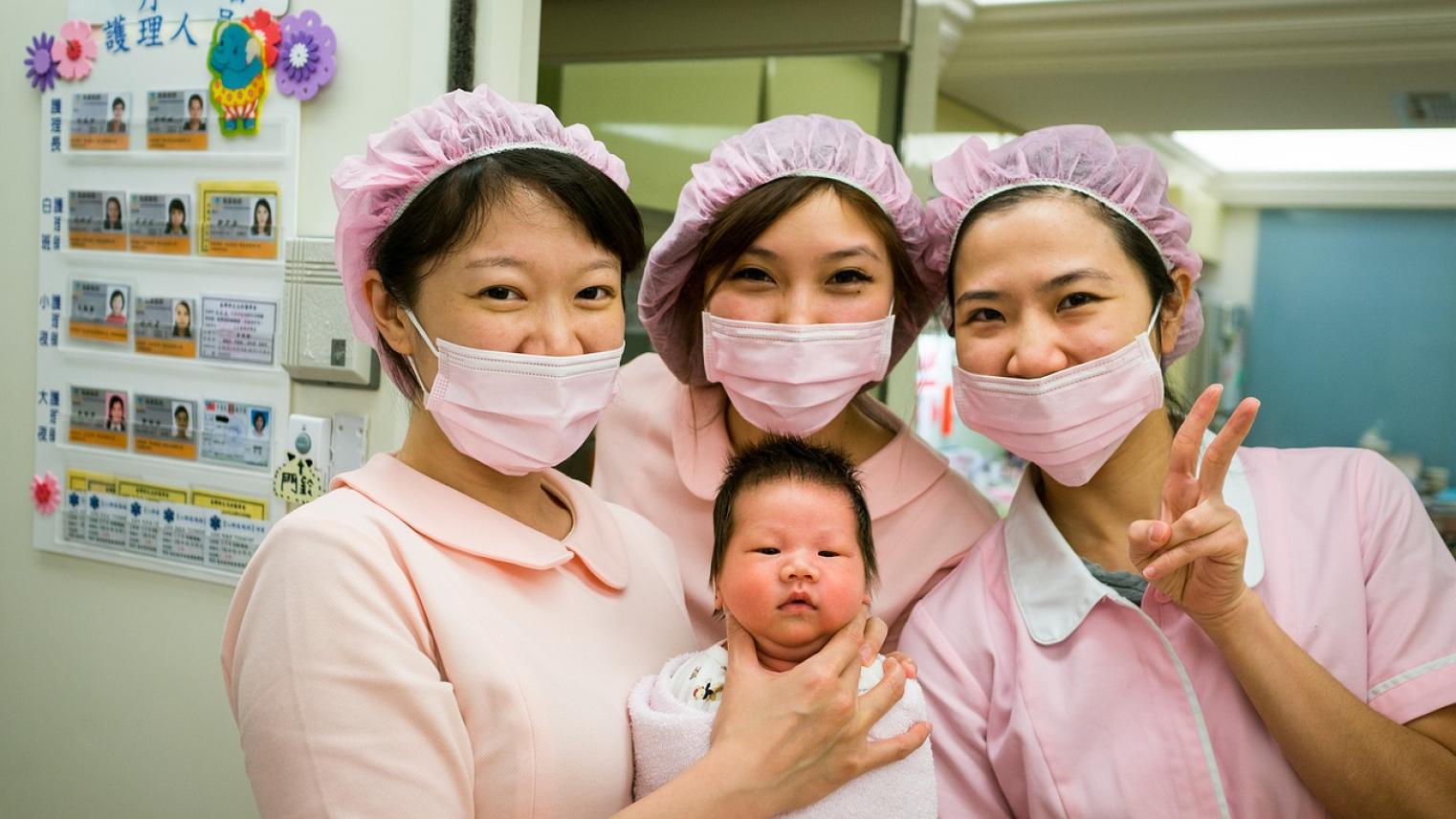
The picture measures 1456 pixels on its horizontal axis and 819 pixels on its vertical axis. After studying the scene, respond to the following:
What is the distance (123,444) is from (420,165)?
142cm

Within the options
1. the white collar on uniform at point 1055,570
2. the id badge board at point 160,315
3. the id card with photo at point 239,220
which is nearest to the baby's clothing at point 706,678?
the white collar on uniform at point 1055,570

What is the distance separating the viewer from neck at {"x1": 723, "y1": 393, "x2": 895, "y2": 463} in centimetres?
188

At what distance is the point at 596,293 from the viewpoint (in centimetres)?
139

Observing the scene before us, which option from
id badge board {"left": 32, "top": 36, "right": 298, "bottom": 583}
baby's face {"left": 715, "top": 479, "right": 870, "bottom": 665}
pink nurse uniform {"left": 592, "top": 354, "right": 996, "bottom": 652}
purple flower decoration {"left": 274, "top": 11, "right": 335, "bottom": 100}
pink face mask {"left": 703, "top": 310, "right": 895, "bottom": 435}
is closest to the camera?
baby's face {"left": 715, "top": 479, "right": 870, "bottom": 665}

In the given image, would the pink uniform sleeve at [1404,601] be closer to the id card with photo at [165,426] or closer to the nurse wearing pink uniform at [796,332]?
the nurse wearing pink uniform at [796,332]

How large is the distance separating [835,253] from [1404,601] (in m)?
0.88

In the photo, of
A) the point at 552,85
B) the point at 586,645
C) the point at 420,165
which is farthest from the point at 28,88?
the point at 586,645

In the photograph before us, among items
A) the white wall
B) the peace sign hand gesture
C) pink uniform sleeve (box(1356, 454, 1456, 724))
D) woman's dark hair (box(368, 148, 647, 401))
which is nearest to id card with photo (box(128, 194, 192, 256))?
the white wall

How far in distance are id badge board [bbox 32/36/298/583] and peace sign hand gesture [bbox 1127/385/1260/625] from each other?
1.63m

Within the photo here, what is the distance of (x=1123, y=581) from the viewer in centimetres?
153

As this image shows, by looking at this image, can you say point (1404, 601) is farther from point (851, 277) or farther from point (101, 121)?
point (101, 121)

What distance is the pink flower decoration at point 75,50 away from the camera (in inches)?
91.7

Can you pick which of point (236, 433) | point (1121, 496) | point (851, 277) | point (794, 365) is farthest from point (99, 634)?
point (1121, 496)

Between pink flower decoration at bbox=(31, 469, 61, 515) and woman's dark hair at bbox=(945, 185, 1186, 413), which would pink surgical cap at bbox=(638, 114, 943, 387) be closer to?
woman's dark hair at bbox=(945, 185, 1186, 413)
